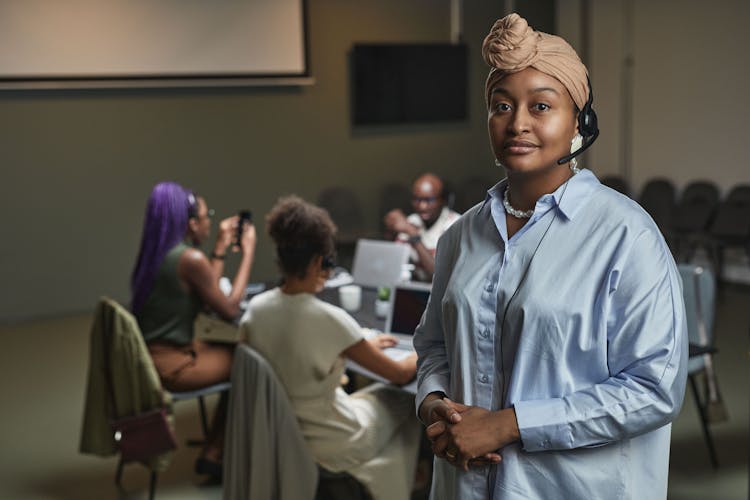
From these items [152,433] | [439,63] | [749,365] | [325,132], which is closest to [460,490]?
[152,433]

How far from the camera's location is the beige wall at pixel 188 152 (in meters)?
6.63

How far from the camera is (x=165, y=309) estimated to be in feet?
12.1

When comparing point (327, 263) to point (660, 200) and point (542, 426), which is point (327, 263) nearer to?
point (542, 426)

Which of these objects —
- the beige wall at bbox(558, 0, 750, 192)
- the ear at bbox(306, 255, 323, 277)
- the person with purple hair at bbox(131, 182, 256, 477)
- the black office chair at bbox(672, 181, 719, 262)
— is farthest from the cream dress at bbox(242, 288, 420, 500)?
the beige wall at bbox(558, 0, 750, 192)

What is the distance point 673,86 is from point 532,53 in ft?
22.4

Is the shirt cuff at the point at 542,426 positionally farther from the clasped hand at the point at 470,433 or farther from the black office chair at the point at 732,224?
the black office chair at the point at 732,224

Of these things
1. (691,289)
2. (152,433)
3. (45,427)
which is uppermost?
(691,289)

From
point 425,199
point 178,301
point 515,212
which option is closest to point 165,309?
point 178,301

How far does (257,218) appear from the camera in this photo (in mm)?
7551

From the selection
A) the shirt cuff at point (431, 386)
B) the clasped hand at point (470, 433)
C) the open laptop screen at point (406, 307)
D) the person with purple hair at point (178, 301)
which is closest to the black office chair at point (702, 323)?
the open laptop screen at point (406, 307)

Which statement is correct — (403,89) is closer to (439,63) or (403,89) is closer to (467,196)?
(439,63)

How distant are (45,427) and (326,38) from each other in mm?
4279

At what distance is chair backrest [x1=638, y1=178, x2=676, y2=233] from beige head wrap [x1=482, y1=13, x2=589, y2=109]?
6275 mm

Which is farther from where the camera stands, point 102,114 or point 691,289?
point 102,114
